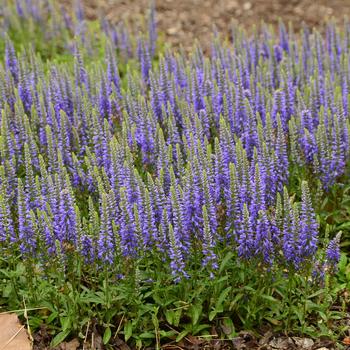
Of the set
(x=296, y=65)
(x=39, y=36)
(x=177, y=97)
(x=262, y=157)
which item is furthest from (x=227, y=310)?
(x=39, y=36)

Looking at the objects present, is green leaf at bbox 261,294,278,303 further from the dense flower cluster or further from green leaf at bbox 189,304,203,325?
green leaf at bbox 189,304,203,325

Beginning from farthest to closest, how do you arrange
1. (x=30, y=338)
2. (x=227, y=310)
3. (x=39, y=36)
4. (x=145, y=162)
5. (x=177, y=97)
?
1. (x=39, y=36)
2. (x=177, y=97)
3. (x=145, y=162)
4. (x=227, y=310)
5. (x=30, y=338)

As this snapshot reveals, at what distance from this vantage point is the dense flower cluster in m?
4.79

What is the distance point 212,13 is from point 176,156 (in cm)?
741

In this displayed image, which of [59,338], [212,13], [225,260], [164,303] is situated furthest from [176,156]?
[212,13]

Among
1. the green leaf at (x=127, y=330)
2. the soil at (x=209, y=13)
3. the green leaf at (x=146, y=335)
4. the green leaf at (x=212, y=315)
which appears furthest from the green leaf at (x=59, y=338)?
the soil at (x=209, y=13)

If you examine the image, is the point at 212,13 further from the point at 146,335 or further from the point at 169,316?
the point at 146,335

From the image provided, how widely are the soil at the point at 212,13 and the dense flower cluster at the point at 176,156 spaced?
3.17 metres

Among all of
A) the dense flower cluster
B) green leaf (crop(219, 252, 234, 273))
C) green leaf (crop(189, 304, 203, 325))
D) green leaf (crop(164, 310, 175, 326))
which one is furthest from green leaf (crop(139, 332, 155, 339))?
green leaf (crop(219, 252, 234, 273))

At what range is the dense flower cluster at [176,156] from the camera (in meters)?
4.79

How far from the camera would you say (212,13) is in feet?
40.0

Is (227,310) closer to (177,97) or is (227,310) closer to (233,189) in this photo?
(233,189)

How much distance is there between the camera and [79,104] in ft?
21.8

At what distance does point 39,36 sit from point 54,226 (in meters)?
6.29
